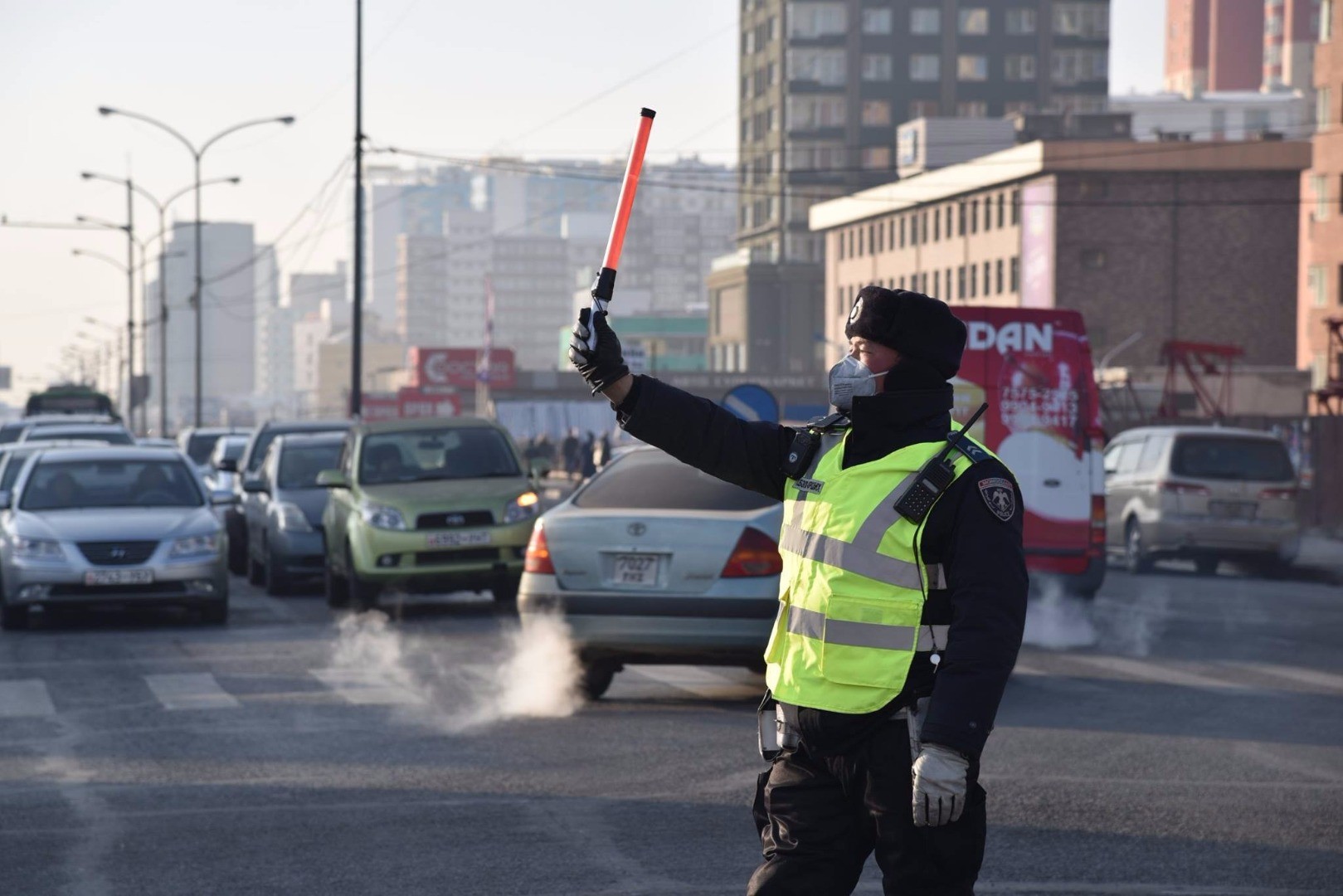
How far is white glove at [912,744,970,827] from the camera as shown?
4145 millimetres

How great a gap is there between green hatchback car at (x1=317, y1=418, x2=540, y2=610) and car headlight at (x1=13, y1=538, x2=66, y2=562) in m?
2.52

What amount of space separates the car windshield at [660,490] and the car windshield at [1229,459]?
49.7 feet

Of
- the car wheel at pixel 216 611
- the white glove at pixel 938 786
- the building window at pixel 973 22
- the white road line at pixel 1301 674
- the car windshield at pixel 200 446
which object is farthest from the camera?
the building window at pixel 973 22

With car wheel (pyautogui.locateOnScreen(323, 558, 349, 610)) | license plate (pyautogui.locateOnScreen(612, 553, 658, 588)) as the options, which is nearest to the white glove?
license plate (pyautogui.locateOnScreen(612, 553, 658, 588))

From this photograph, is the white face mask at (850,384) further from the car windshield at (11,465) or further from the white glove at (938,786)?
the car windshield at (11,465)

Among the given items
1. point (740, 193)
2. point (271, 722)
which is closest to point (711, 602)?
point (271, 722)

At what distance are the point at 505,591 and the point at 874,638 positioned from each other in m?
14.3

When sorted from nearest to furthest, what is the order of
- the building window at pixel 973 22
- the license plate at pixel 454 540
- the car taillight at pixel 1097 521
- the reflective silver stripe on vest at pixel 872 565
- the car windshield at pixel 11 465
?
the reflective silver stripe on vest at pixel 872 565 < the car taillight at pixel 1097 521 < the license plate at pixel 454 540 < the car windshield at pixel 11 465 < the building window at pixel 973 22

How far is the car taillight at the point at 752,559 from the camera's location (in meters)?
11.6

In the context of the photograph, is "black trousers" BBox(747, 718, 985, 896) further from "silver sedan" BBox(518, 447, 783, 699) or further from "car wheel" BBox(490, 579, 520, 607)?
"car wheel" BBox(490, 579, 520, 607)

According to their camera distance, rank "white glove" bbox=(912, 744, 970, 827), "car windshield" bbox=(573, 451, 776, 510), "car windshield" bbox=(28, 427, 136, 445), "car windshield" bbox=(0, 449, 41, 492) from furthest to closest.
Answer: "car windshield" bbox=(28, 427, 136, 445) → "car windshield" bbox=(0, 449, 41, 492) → "car windshield" bbox=(573, 451, 776, 510) → "white glove" bbox=(912, 744, 970, 827)

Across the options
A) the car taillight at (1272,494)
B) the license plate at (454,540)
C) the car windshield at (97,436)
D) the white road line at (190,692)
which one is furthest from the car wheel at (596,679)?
the car windshield at (97,436)

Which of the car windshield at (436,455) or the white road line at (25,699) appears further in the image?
the car windshield at (436,455)

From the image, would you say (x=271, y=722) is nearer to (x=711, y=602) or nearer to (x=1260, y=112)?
(x=711, y=602)
